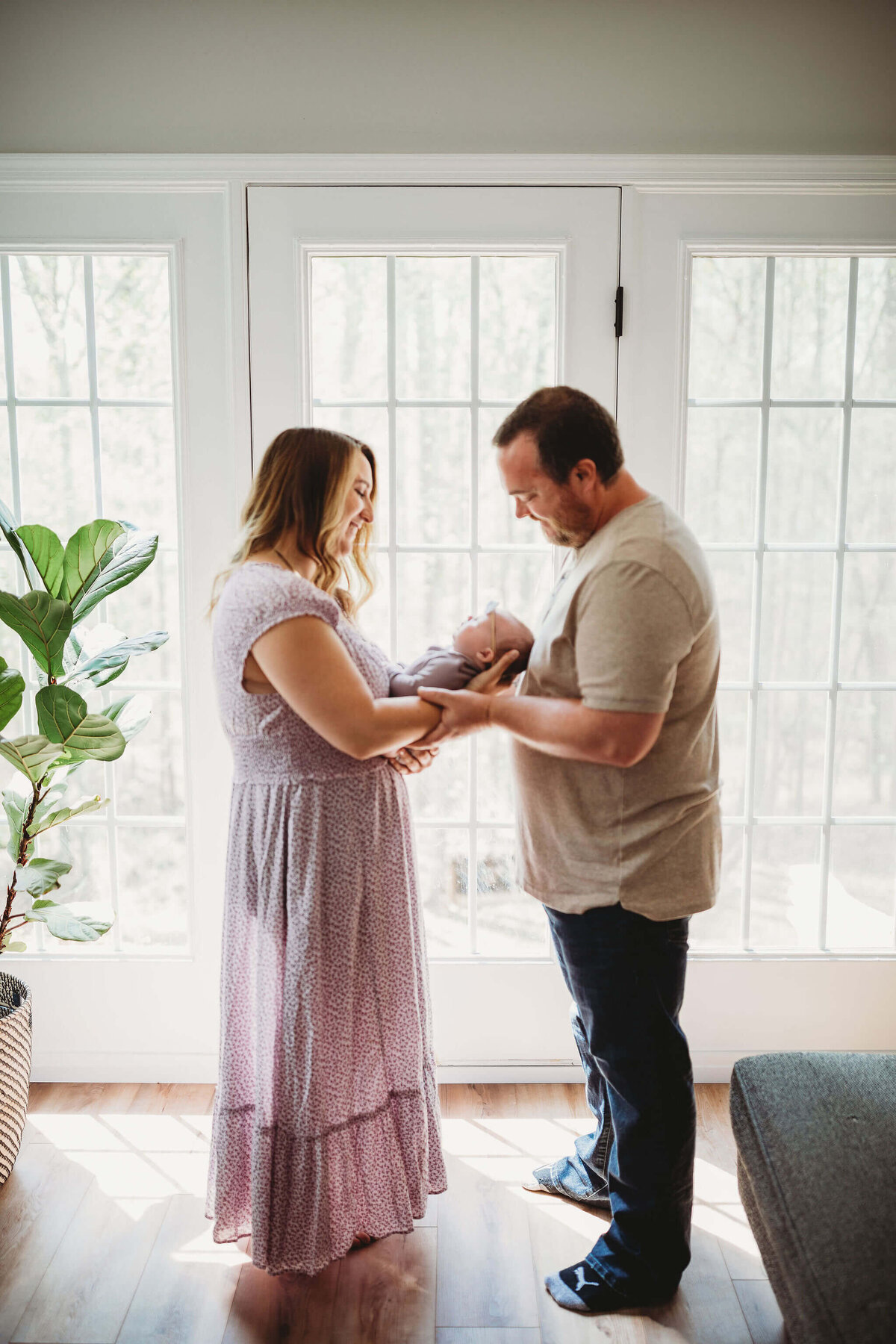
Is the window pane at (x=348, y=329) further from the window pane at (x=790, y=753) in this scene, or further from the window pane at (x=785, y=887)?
the window pane at (x=785, y=887)

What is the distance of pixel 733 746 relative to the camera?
7.79ft

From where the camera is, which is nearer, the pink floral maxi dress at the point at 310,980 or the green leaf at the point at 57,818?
the pink floral maxi dress at the point at 310,980

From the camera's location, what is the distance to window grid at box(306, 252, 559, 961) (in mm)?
2213

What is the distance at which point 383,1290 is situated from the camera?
1733mm

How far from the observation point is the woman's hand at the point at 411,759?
5.60ft

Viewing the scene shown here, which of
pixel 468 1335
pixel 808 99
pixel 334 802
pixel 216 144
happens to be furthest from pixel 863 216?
pixel 468 1335

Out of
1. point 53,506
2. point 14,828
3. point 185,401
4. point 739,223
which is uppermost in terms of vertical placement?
point 739,223

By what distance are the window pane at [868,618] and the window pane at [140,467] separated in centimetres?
170

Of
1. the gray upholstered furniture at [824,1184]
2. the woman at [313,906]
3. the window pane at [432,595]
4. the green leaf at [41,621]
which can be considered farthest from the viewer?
the window pane at [432,595]

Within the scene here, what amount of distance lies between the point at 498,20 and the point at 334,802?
179 cm

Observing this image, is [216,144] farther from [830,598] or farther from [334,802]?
[830,598]

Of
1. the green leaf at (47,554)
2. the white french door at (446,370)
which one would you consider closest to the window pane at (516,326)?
the white french door at (446,370)

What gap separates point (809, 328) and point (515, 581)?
3.06ft

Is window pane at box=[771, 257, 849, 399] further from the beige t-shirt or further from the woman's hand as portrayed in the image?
the woman's hand
